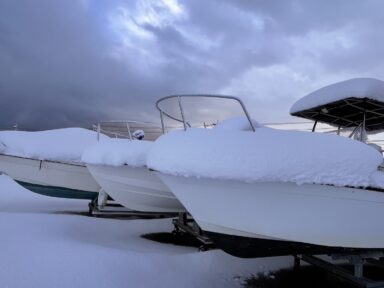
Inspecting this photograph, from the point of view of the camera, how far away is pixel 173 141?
2.84 meters

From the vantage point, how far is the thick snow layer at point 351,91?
3404 mm

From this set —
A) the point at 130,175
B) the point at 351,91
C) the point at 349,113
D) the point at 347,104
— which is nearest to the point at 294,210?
the point at 351,91

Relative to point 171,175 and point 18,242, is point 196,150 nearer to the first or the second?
point 171,175

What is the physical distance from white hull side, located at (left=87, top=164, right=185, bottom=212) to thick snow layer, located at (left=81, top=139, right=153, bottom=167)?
0.46 ft

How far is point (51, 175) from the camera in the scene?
6.41 m

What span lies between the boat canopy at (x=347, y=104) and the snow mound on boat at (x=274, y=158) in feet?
3.05

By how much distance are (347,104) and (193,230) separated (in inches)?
93.6

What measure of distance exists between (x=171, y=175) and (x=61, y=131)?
4.40 m

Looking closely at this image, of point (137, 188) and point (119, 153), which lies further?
point (137, 188)

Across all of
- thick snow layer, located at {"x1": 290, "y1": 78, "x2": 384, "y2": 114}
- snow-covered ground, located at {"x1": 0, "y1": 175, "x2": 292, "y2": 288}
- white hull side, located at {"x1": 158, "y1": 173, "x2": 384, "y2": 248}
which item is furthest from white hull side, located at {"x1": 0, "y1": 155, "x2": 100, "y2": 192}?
thick snow layer, located at {"x1": 290, "y1": 78, "x2": 384, "y2": 114}

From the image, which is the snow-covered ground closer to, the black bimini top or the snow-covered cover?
the snow-covered cover

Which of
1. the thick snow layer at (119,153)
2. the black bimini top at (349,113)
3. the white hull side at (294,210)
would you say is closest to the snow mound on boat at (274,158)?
the white hull side at (294,210)

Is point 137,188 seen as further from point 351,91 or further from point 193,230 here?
point 351,91

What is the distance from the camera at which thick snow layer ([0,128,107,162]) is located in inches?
251
